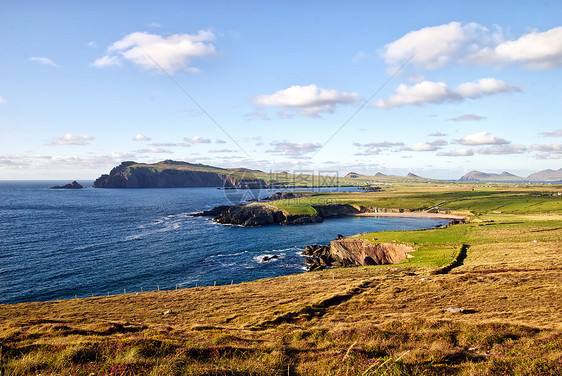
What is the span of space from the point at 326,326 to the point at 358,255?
44.2 meters

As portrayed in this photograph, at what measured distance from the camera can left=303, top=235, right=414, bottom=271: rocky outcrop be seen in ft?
204

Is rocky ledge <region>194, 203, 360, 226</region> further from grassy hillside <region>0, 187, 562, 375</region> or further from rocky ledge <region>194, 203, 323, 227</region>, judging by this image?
grassy hillside <region>0, 187, 562, 375</region>

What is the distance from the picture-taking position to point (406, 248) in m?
60.8

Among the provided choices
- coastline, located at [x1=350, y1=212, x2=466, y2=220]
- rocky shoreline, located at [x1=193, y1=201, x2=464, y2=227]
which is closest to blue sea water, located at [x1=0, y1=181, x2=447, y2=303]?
rocky shoreline, located at [x1=193, y1=201, x2=464, y2=227]

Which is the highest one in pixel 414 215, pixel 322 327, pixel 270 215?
pixel 322 327

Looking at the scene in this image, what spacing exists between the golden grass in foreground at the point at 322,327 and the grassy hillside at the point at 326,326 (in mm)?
101

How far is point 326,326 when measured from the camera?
74.1ft

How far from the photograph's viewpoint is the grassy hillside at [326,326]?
1291cm

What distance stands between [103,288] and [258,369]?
1992 inches

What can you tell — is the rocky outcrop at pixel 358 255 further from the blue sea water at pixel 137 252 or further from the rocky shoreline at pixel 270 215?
the rocky shoreline at pixel 270 215

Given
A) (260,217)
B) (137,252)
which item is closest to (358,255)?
(137,252)

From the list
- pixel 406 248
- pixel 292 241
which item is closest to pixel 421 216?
pixel 292 241

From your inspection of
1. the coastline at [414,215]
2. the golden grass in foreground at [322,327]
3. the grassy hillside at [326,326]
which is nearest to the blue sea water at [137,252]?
Answer: the grassy hillside at [326,326]

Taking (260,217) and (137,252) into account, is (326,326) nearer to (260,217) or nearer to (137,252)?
(137,252)
